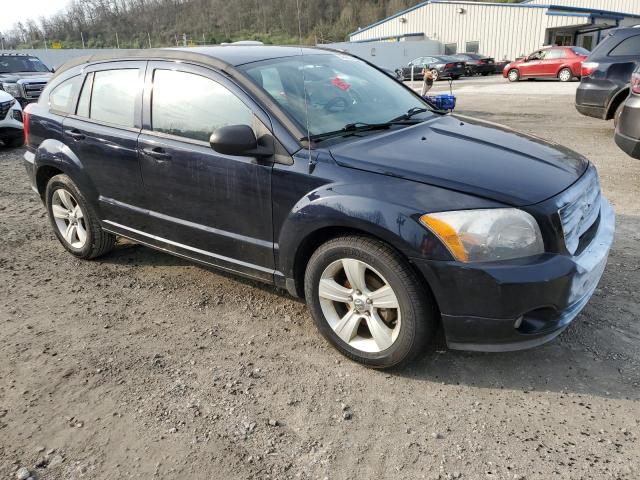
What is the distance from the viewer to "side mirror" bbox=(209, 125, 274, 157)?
290cm

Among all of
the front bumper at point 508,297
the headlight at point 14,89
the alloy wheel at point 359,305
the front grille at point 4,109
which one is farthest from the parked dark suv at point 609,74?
the headlight at point 14,89

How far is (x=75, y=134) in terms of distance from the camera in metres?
4.13

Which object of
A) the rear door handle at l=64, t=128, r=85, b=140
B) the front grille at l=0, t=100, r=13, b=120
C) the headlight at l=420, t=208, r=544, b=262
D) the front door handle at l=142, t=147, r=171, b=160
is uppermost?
the rear door handle at l=64, t=128, r=85, b=140

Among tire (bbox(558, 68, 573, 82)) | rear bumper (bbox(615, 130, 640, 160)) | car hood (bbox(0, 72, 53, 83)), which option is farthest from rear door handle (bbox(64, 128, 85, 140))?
Result: tire (bbox(558, 68, 573, 82))

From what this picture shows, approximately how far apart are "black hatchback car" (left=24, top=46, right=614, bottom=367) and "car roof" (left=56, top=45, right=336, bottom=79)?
0.02 meters

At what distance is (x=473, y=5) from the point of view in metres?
40.3

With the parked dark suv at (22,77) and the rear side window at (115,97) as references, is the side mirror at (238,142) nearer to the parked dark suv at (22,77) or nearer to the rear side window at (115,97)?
the rear side window at (115,97)

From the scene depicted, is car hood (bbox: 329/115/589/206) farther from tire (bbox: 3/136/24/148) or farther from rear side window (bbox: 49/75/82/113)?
tire (bbox: 3/136/24/148)

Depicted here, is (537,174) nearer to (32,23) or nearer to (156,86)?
(156,86)

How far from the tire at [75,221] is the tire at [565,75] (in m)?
23.1

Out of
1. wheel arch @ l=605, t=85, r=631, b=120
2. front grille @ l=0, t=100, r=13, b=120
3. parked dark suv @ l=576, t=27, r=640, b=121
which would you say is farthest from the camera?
front grille @ l=0, t=100, r=13, b=120

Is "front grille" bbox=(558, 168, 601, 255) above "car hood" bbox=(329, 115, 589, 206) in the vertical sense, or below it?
below

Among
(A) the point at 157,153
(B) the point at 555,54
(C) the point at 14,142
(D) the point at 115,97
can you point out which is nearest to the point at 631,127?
(A) the point at 157,153

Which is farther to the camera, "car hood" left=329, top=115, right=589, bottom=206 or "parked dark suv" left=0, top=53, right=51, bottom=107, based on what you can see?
"parked dark suv" left=0, top=53, right=51, bottom=107
